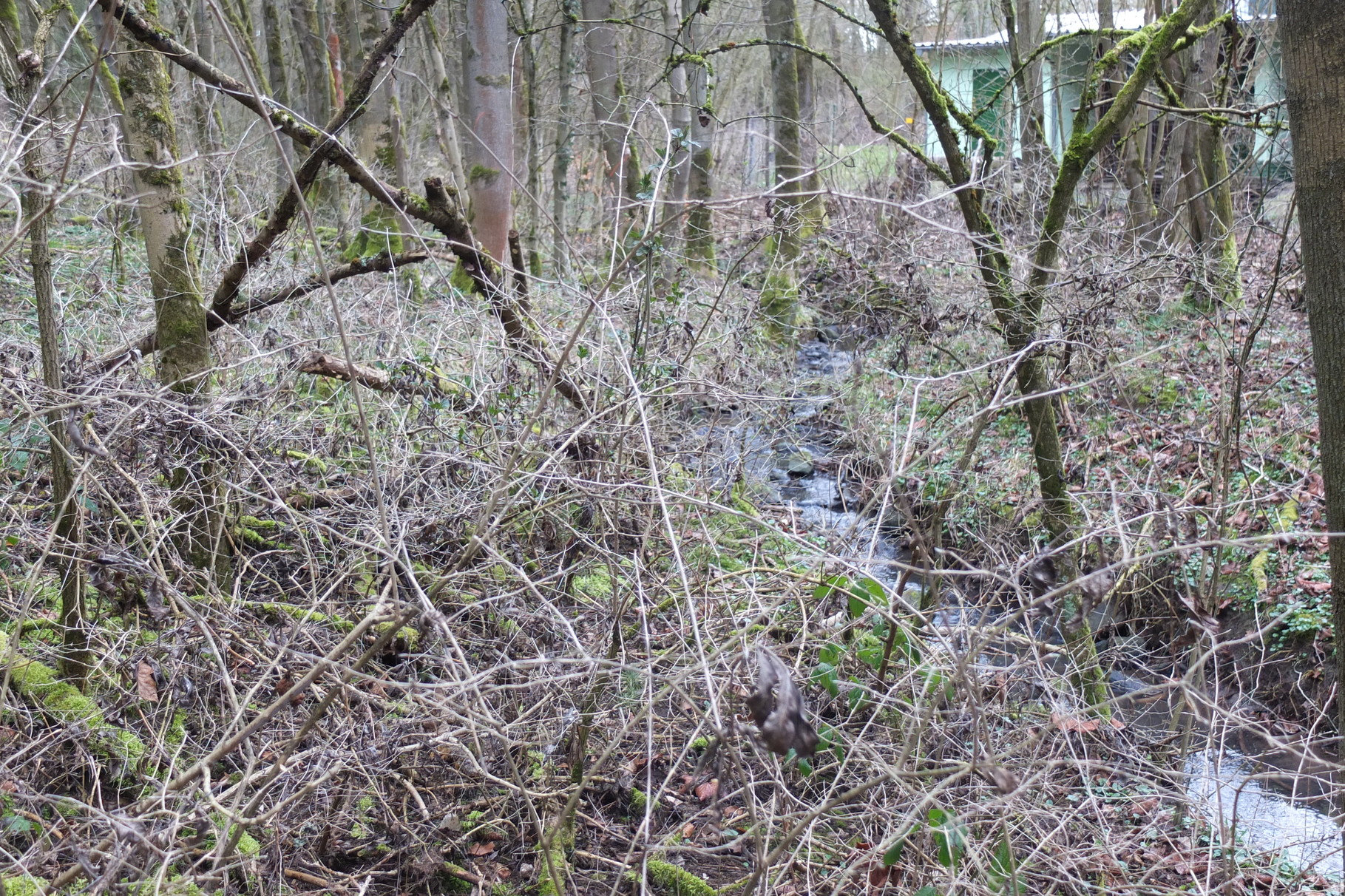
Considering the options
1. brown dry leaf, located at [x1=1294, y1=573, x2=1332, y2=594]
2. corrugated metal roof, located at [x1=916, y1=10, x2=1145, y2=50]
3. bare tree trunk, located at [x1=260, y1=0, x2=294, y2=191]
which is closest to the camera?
brown dry leaf, located at [x1=1294, y1=573, x2=1332, y2=594]

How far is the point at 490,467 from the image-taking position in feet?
11.4

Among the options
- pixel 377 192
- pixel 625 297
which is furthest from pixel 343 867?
pixel 625 297

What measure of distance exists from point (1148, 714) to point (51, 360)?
467 centimetres

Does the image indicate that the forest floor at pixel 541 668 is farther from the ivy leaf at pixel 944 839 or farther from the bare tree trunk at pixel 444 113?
the bare tree trunk at pixel 444 113

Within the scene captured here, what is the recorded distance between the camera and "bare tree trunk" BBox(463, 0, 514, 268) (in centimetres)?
727

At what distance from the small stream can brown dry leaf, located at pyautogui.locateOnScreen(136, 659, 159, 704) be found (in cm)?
227

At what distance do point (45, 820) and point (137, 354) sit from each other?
1.68m

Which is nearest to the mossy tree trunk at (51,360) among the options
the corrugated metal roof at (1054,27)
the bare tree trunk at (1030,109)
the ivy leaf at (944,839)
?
the ivy leaf at (944,839)

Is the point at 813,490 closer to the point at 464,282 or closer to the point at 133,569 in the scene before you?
the point at 464,282

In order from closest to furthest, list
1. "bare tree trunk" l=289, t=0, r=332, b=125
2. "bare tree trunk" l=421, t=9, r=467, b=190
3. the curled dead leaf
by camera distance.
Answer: the curled dead leaf
"bare tree trunk" l=421, t=9, r=467, b=190
"bare tree trunk" l=289, t=0, r=332, b=125

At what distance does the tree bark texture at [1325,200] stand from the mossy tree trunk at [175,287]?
3476 millimetres

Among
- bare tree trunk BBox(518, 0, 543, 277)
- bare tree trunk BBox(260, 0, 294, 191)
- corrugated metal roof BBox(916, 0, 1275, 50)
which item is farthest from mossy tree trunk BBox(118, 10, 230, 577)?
corrugated metal roof BBox(916, 0, 1275, 50)

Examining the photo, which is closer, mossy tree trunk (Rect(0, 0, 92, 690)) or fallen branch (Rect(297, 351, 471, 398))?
mossy tree trunk (Rect(0, 0, 92, 690))

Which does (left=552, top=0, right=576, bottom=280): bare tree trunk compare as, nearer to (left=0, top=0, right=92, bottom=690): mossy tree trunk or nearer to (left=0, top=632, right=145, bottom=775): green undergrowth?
(left=0, top=0, right=92, bottom=690): mossy tree trunk
